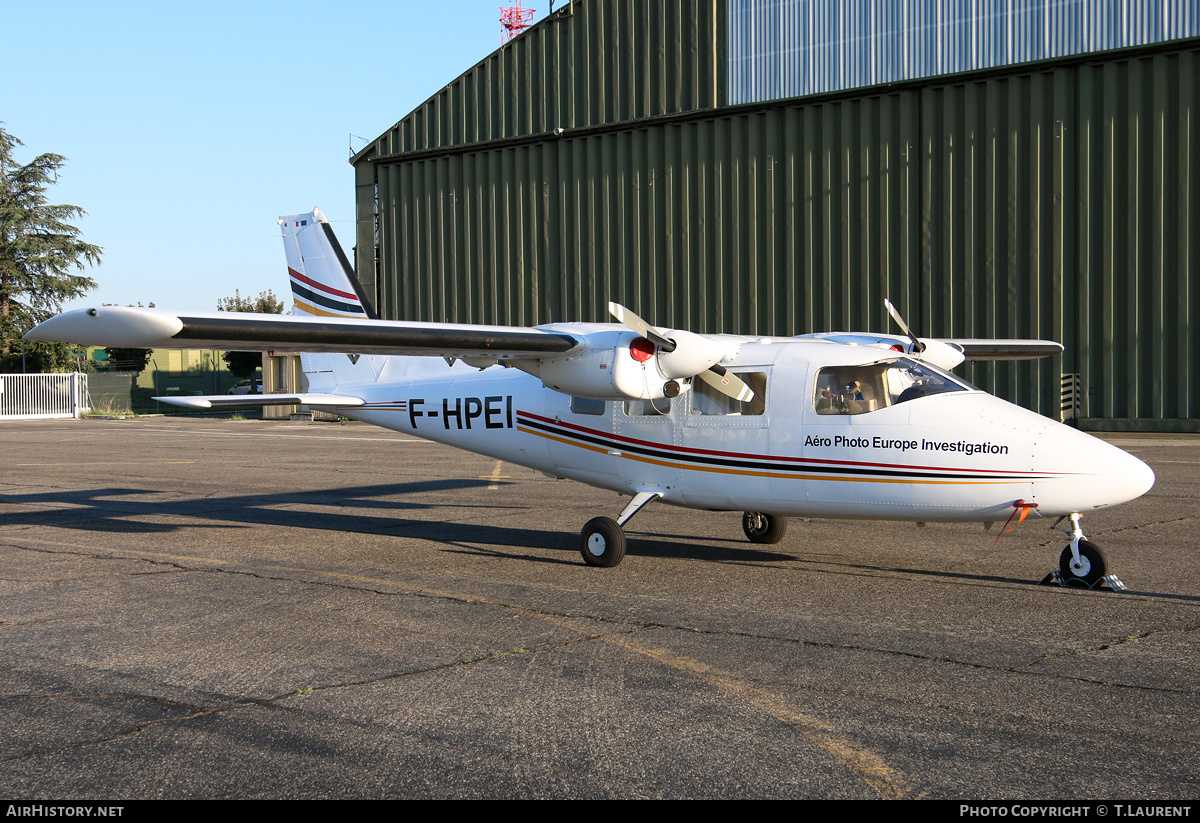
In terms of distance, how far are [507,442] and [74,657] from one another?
6.87 m

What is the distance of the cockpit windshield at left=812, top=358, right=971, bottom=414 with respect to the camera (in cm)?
1048

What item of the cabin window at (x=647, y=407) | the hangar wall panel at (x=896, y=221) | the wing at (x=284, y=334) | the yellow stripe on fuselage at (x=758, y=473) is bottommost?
the yellow stripe on fuselage at (x=758, y=473)

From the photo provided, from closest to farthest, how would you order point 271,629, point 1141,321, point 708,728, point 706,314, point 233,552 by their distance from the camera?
point 708,728
point 271,629
point 233,552
point 1141,321
point 706,314

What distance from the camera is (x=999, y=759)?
17.5 feet

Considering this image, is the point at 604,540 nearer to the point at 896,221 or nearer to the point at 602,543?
the point at 602,543

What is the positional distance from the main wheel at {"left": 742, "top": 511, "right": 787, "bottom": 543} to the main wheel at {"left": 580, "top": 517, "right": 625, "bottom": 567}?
7.03ft

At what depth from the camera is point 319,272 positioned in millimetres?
16266

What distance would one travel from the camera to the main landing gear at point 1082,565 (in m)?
9.54

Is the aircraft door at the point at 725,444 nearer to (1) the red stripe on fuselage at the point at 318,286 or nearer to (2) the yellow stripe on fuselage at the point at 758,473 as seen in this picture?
(2) the yellow stripe on fuselage at the point at 758,473

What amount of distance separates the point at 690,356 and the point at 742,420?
959 millimetres

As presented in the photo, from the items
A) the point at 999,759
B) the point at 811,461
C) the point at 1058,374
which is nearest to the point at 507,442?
the point at 811,461

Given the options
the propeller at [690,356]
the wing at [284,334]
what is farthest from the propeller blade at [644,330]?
the wing at [284,334]

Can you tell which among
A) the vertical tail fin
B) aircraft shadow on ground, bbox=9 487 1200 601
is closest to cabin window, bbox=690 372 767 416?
aircraft shadow on ground, bbox=9 487 1200 601

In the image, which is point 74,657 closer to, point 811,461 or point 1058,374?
point 811,461
